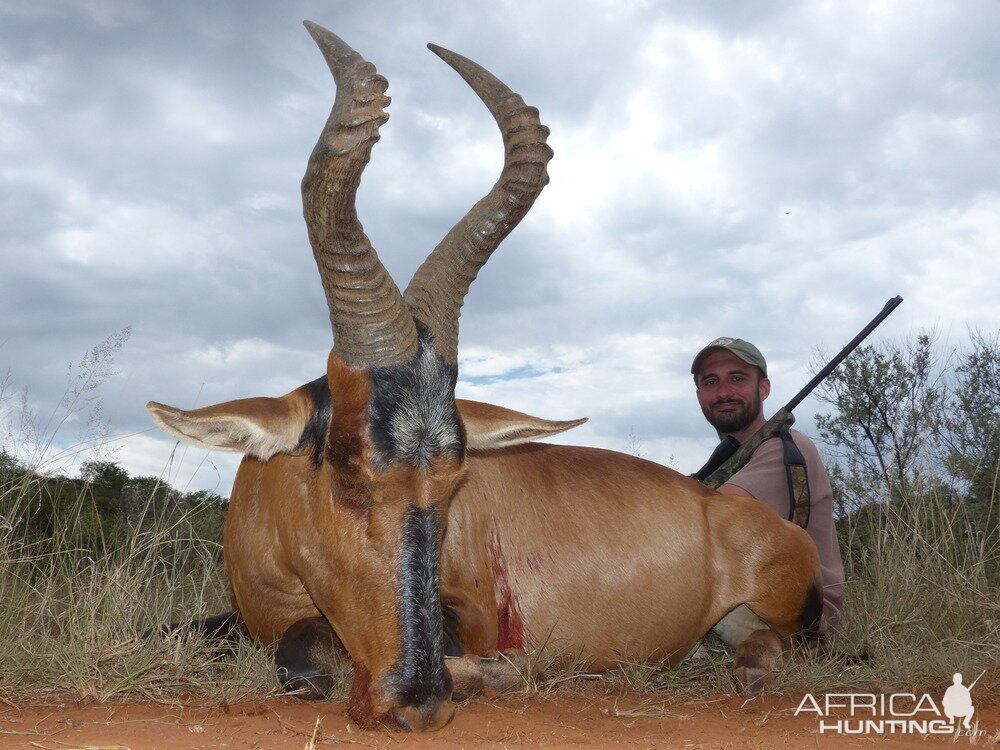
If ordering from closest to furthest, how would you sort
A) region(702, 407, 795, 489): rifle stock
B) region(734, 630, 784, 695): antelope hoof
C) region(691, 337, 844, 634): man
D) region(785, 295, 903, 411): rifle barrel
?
region(734, 630, 784, 695): antelope hoof, region(691, 337, 844, 634): man, region(702, 407, 795, 489): rifle stock, region(785, 295, 903, 411): rifle barrel

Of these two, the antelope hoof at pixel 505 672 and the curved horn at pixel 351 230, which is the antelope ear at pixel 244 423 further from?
the antelope hoof at pixel 505 672

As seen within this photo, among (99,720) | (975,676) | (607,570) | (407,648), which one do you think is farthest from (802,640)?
(99,720)

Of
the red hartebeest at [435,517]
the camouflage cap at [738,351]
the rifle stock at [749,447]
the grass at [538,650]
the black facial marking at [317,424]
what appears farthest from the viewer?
the camouflage cap at [738,351]

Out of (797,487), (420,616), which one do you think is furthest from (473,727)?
(797,487)

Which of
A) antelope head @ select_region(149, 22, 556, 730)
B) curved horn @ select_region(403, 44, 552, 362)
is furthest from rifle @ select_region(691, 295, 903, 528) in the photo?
antelope head @ select_region(149, 22, 556, 730)

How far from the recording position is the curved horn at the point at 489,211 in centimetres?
464

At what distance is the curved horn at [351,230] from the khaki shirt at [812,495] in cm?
339

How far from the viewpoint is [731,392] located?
7621mm

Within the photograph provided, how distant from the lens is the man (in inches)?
256

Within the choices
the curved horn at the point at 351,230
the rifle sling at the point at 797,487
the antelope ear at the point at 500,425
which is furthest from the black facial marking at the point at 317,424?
the rifle sling at the point at 797,487

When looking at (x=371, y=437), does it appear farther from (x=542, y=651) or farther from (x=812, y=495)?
(x=812, y=495)

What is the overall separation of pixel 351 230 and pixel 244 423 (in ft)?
3.35

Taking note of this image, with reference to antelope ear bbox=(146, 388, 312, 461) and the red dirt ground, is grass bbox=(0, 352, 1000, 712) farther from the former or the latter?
antelope ear bbox=(146, 388, 312, 461)

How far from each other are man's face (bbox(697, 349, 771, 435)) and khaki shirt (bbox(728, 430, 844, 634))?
806 millimetres
